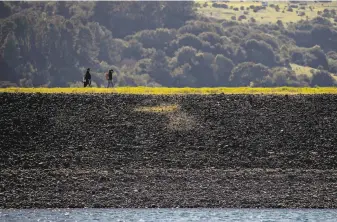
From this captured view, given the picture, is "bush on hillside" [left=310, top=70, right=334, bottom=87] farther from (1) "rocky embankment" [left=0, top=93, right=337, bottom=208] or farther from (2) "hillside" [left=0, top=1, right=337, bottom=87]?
(1) "rocky embankment" [left=0, top=93, right=337, bottom=208]

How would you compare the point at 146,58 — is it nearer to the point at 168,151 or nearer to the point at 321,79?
the point at 321,79

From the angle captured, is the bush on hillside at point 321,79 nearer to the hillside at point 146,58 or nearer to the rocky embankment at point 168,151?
the hillside at point 146,58

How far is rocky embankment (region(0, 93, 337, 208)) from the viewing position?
138 feet

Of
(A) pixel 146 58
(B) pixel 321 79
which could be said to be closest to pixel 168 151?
(B) pixel 321 79

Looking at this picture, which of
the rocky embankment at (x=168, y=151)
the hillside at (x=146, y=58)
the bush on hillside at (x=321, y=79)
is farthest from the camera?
the hillside at (x=146, y=58)

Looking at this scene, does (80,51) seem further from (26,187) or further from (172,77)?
(26,187)

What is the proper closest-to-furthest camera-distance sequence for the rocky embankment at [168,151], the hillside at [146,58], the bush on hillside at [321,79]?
the rocky embankment at [168,151] < the bush on hillside at [321,79] < the hillside at [146,58]

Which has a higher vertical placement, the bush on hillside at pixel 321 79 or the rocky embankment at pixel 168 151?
the rocky embankment at pixel 168 151

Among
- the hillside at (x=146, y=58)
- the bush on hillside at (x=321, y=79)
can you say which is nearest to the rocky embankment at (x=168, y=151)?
the bush on hillside at (x=321, y=79)

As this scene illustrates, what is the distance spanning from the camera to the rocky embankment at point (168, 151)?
41.9 metres

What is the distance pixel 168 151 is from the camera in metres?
48.1

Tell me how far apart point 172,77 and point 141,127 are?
121 meters

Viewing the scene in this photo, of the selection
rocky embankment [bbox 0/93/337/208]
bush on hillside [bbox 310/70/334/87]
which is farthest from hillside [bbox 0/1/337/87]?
rocky embankment [bbox 0/93/337/208]

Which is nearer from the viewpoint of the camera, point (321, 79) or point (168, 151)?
point (168, 151)
